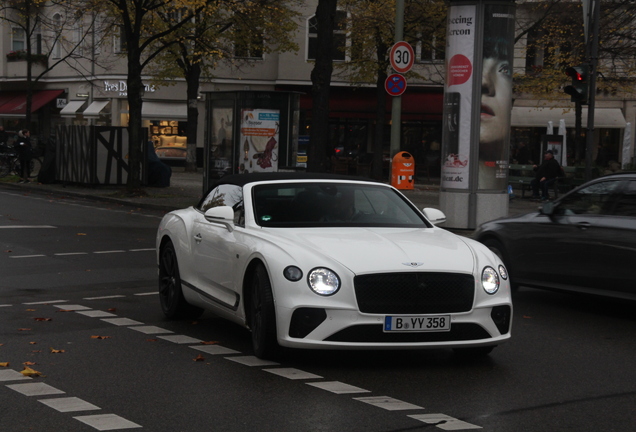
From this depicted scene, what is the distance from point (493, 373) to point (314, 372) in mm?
1263

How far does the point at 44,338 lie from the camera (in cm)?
853

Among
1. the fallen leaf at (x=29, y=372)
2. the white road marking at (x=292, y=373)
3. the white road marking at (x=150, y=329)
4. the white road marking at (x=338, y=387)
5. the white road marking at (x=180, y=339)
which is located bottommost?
the white road marking at (x=150, y=329)

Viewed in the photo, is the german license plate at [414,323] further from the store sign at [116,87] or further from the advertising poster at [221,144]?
the store sign at [116,87]

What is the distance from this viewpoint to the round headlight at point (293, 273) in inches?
282

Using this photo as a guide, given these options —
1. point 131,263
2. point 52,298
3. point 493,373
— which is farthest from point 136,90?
point 493,373

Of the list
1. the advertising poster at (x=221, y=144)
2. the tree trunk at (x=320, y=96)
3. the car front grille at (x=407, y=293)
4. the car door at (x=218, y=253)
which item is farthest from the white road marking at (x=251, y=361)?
the advertising poster at (x=221, y=144)

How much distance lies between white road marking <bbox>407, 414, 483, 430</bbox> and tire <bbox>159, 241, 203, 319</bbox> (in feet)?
12.8

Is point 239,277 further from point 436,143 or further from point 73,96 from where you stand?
point 73,96

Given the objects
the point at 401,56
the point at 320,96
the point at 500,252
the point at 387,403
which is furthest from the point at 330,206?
the point at 320,96

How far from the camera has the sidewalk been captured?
85.0 feet

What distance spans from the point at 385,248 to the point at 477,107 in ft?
37.8

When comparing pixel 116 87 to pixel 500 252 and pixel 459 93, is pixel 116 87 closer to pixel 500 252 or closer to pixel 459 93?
pixel 459 93

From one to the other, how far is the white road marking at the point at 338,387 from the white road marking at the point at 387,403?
21 centimetres

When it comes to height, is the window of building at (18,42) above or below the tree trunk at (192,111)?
above
